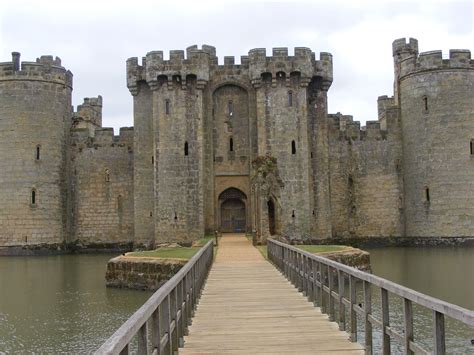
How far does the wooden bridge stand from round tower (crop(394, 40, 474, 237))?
21.3 metres

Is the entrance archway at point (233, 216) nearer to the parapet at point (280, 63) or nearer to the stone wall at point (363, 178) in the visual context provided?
the stone wall at point (363, 178)

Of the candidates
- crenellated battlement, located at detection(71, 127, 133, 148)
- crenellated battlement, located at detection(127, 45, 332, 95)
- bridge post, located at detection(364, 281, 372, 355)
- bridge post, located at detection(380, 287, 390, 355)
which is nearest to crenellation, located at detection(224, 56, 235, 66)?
crenellated battlement, located at detection(127, 45, 332, 95)

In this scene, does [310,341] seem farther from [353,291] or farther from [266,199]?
[266,199]

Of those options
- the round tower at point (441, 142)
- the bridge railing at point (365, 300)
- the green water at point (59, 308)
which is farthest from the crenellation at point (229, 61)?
the bridge railing at point (365, 300)

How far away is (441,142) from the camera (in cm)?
3447

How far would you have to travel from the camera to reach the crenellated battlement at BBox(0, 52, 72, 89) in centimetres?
3462

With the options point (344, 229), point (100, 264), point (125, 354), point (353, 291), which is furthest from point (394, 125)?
point (125, 354)

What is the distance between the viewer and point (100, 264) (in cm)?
2931

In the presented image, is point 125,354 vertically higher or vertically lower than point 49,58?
lower

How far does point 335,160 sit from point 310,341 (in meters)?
29.4

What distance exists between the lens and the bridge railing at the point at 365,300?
5160 millimetres

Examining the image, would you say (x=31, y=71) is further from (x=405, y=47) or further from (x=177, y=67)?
Answer: (x=405, y=47)

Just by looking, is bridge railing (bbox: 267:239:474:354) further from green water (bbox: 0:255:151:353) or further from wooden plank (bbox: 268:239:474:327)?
green water (bbox: 0:255:151:353)

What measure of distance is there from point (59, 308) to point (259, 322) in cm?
848
